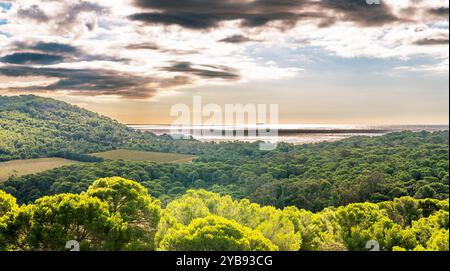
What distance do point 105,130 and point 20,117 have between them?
822cm

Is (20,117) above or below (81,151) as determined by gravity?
above

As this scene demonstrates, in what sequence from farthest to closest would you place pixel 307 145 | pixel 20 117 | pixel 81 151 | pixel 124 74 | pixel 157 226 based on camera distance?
pixel 307 145 < pixel 81 151 < pixel 20 117 < pixel 124 74 < pixel 157 226

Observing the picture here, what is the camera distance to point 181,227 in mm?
17766

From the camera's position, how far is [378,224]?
21844mm

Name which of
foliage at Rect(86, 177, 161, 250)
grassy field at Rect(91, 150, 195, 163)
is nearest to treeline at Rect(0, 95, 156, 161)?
grassy field at Rect(91, 150, 195, 163)

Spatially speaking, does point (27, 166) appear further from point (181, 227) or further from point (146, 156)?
point (181, 227)

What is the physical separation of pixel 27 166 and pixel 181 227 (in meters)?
26.5

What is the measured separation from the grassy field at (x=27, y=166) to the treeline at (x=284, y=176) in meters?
0.71

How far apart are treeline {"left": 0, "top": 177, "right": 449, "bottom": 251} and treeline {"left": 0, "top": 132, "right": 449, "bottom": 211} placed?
14200 millimetres

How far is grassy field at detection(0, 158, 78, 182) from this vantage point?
36500 mm

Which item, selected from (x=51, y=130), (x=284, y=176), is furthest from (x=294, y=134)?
(x=51, y=130)

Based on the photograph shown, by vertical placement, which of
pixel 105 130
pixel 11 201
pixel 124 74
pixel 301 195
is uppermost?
pixel 124 74

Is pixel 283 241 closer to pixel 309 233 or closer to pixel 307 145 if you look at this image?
pixel 309 233

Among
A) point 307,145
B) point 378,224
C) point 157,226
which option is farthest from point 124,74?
point 307,145
